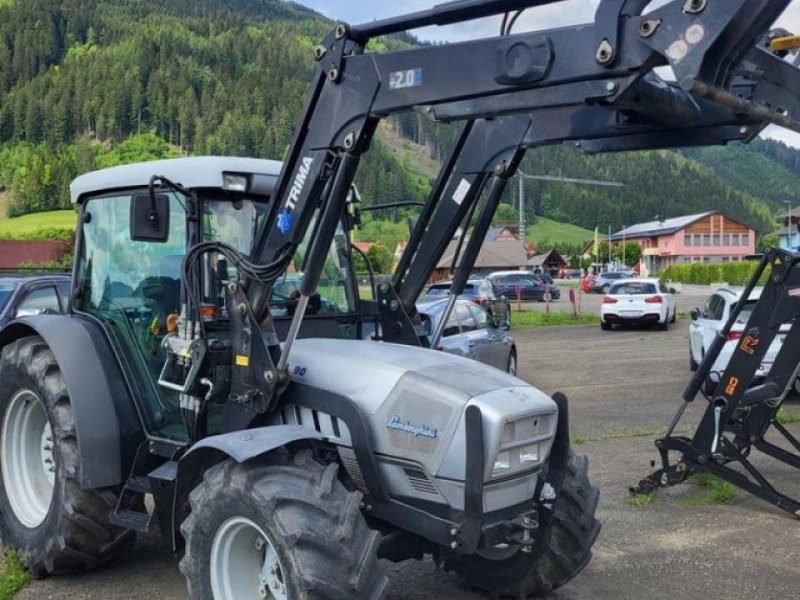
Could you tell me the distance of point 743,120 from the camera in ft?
12.6

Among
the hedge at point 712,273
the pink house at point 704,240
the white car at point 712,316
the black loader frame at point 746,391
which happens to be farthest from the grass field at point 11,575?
the pink house at point 704,240

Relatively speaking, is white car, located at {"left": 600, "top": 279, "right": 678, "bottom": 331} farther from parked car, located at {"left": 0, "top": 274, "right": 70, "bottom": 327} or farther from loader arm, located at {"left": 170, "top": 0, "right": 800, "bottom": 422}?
loader arm, located at {"left": 170, "top": 0, "right": 800, "bottom": 422}

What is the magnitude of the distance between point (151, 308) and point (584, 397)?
902 cm

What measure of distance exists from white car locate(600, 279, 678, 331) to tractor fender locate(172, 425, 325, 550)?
76.9 feet

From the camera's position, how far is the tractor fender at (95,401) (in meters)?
4.80

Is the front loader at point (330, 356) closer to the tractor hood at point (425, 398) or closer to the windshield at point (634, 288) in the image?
the tractor hood at point (425, 398)

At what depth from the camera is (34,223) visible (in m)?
95.9

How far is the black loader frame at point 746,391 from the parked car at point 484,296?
2.25m

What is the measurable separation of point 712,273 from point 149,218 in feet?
244

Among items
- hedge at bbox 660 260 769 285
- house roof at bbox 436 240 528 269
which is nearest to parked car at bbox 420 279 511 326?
hedge at bbox 660 260 769 285

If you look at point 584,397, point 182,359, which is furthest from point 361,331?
point 584,397

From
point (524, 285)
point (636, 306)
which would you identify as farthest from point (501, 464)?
point (524, 285)

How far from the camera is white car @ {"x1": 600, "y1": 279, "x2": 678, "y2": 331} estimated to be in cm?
2639

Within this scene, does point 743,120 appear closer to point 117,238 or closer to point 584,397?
point 117,238
